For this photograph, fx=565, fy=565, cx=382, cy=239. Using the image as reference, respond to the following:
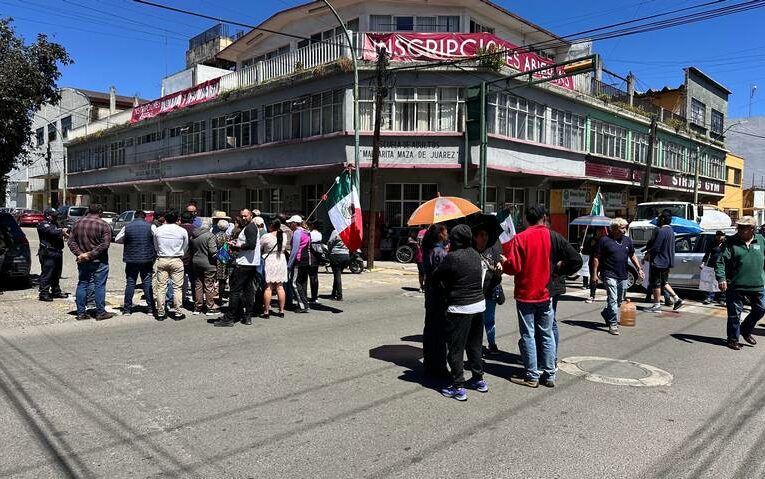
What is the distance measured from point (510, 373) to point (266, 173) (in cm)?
2049

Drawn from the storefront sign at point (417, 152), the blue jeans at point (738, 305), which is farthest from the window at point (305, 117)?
the blue jeans at point (738, 305)

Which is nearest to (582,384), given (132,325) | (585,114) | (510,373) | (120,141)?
(510,373)

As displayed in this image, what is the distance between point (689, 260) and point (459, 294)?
10.0 m

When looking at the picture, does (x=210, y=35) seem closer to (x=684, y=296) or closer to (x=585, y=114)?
(x=585, y=114)

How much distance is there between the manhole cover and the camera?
5.96 m

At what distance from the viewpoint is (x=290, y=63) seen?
82.4 ft

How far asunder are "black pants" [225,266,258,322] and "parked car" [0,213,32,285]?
590 cm

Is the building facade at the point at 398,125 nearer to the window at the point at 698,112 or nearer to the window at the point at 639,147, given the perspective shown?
the window at the point at 639,147

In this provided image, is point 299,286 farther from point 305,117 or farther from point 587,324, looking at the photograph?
point 305,117

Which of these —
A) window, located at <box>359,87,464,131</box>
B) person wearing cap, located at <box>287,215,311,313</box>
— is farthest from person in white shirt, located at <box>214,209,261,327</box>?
window, located at <box>359,87,464,131</box>

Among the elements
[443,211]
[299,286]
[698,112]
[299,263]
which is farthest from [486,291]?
[698,112]

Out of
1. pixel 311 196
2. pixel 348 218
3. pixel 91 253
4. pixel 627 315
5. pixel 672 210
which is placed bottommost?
pixel 627 315

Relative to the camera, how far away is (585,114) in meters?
28.8

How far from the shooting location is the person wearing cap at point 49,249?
33.7 feet
